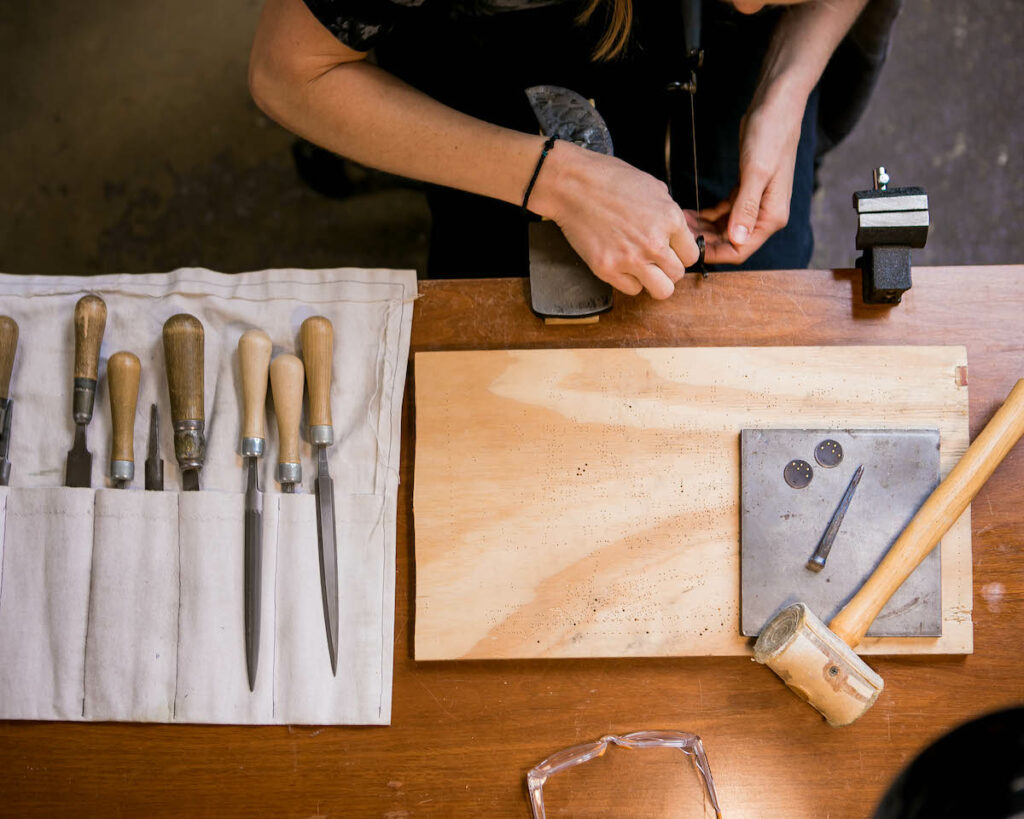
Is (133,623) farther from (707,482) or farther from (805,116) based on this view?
(805,116)

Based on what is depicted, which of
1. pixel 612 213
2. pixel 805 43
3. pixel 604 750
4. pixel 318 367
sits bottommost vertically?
pixel 604 750

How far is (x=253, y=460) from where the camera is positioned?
99 cm

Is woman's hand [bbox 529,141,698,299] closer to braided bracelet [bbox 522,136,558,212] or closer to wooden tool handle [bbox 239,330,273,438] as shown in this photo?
braided bracelet [bbox 522,136,558,212]

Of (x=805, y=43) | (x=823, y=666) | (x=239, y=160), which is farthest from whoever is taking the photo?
(x=239, y=160)

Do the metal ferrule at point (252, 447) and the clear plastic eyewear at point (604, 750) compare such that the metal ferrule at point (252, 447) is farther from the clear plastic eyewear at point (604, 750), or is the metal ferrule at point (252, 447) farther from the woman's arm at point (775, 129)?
the woman's arm at point (775, 129)

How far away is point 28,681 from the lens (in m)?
0.97

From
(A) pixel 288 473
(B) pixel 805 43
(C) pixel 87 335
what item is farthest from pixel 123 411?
(B) pixel 805 43

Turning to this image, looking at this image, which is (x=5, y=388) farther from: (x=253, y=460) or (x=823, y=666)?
(x=823, y=666)

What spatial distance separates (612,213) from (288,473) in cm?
49

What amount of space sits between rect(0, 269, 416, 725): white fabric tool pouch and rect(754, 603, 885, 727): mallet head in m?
0.45

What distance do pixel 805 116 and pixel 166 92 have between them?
1327 millimetres

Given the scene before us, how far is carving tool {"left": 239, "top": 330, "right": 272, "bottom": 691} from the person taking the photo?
3.13 ft

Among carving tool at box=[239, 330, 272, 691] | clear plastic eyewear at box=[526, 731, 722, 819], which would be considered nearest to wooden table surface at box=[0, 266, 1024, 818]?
clear plastic eyewear at box=[526, 731, 722, 819]

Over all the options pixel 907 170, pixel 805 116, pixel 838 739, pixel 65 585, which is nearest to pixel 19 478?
pixel 65 585
